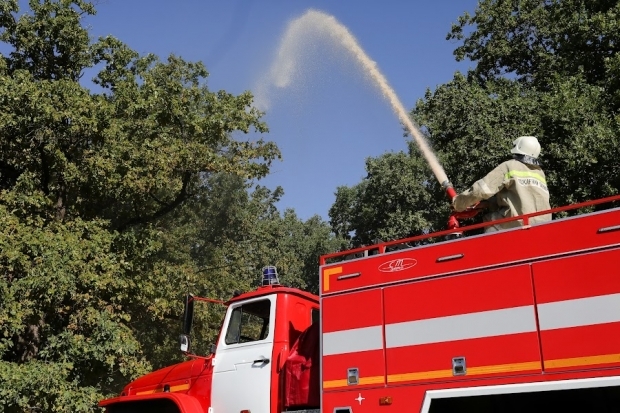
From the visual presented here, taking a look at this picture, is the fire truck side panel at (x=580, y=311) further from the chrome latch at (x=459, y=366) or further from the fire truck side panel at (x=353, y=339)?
the fire truck side panel at (x=353, y=339)

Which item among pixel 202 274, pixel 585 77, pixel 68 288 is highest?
pixel 585 77

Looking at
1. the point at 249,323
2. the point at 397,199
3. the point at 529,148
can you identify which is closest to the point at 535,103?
the point at 529,148

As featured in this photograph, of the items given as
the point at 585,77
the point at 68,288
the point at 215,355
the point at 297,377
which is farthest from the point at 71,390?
the point at 585,77

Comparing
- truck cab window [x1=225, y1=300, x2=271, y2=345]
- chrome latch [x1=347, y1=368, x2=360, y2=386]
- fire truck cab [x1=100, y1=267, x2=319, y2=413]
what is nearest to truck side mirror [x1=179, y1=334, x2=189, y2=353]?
fire truck cab [x1=100, y1=267, x2=319, y2=413]

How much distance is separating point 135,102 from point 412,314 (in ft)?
45.0

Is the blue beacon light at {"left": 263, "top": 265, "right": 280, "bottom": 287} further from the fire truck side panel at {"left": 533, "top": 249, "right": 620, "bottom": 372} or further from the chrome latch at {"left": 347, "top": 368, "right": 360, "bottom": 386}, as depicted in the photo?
the fire truck side panel at {"left": 533, "top": 249, "right": 620, "bottom": 372}

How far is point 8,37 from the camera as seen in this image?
59.8 ft

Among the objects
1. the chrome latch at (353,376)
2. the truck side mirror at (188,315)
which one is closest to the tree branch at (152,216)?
the truck side mirror at (188,315)

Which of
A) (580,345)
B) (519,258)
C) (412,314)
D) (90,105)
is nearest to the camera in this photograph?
(580,345)

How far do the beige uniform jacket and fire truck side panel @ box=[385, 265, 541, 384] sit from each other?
3.67 ft

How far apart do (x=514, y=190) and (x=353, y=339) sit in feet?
7.74

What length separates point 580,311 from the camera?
197 inches

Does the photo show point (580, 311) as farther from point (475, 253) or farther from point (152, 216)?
point (152, 216)

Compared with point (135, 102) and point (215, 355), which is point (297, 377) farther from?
point (135, 102)
